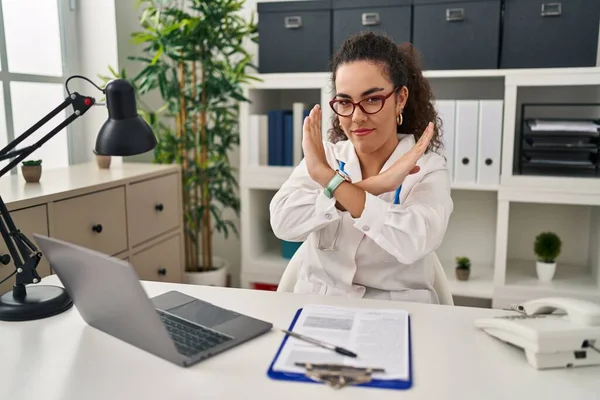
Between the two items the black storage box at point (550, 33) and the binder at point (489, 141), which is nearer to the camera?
the black storage box at point (550, 33)

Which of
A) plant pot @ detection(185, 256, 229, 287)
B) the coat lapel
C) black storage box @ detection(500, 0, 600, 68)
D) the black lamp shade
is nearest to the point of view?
the black lamp shade

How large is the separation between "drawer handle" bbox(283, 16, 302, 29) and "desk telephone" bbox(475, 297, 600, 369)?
1.91 metres

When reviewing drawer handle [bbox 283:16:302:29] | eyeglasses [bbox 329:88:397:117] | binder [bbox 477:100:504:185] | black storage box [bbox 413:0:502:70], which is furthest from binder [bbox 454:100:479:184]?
eyeglasses [bbox 329:88:397:117]

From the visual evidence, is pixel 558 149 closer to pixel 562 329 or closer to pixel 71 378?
pixel 562 329

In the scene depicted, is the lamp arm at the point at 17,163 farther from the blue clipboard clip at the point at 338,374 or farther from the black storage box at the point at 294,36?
the black storage box at the point at 294,36

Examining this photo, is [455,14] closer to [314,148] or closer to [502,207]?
[502,207]

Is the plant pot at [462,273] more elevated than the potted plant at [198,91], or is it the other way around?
the potted plant at [198,91]

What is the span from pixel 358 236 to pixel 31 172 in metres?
1.29

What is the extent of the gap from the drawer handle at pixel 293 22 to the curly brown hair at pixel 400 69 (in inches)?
38.1

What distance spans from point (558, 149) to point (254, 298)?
1.70m

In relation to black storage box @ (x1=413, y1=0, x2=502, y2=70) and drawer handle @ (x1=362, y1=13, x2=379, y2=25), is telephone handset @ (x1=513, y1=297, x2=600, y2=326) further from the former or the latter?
drawer handle @ (x1=362, y1=13, x2=379, y2=25)

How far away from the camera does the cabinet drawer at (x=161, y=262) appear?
2.41 m

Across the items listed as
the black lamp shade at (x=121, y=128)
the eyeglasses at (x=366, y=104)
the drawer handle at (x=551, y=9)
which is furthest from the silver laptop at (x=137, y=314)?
the drawer handle at (x=551, y=9)

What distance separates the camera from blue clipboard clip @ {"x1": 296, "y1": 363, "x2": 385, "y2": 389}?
0.90m
